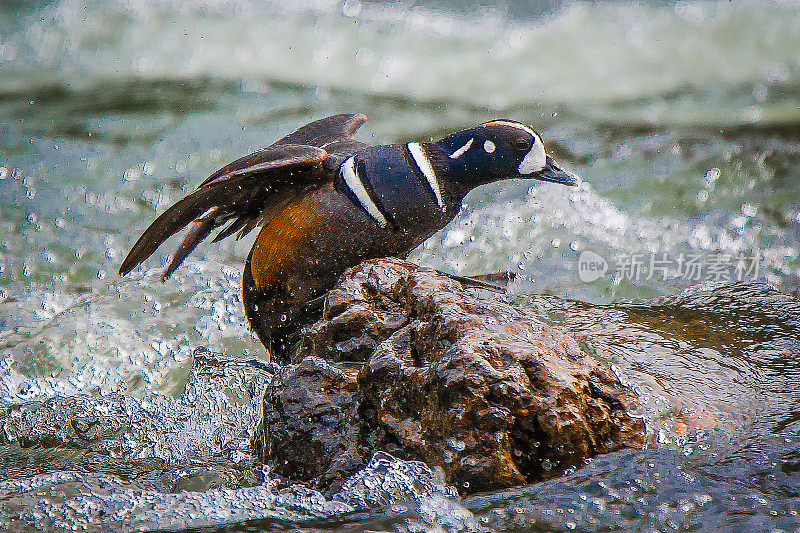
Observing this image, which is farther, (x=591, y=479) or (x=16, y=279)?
(x=16, y=279)

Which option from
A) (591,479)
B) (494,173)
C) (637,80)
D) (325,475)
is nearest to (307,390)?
(325,475)

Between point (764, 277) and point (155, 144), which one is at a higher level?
point (155, 144)

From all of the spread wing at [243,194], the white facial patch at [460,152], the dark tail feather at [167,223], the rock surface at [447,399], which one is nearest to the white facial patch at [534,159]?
the white facial patch at [460,152]

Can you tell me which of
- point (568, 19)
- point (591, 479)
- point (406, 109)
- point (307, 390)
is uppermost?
point (568, 19)

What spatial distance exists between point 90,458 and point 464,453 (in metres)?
1.55

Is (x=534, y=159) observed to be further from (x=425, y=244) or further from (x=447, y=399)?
(x=425, y=244)

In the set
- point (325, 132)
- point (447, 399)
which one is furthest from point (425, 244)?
point (447, 399)

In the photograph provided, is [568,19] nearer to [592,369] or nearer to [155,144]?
[155,144]

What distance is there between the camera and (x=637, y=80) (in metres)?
9.81

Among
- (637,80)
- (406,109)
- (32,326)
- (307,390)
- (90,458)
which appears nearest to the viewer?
(307,390)

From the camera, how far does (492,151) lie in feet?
11.6

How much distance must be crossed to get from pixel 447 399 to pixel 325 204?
1.27m

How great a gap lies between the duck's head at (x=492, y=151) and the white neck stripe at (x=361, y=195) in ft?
1.39

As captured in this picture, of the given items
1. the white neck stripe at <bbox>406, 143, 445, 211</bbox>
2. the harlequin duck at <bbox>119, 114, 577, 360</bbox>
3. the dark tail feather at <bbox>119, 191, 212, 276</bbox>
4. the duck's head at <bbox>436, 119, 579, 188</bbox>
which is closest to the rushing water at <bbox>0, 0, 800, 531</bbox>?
the harlequin duck at <bbox>119, 114, 577, 360</bbox>
